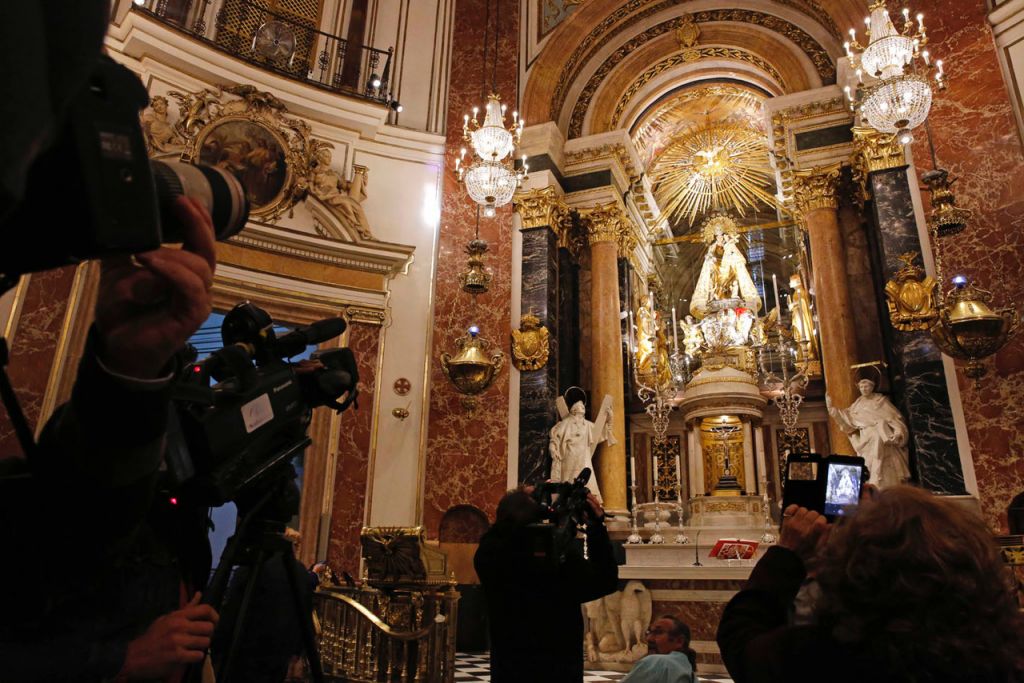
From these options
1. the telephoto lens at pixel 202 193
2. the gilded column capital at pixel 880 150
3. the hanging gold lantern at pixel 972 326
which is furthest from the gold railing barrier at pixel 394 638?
the gilded column capital at pixel 880 150

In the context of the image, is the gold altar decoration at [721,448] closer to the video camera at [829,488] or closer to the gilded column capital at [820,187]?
the gilded column capital at [820,187]

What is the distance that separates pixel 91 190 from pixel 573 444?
347 inches

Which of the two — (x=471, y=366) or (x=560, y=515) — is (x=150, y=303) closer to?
(x=560, y=515)

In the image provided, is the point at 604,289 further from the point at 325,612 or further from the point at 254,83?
the point at 325,612

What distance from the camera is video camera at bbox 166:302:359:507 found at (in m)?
1.12

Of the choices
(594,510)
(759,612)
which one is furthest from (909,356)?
(759,612)

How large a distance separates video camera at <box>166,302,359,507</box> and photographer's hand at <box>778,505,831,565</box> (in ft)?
3.39

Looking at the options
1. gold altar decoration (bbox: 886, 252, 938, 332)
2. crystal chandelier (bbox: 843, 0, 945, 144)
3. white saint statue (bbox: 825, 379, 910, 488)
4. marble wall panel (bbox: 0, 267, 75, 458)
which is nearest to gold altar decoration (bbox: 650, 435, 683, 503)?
white saint statue (bbox: 825, 379, 910, 488)

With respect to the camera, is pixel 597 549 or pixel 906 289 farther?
pixel 906 289

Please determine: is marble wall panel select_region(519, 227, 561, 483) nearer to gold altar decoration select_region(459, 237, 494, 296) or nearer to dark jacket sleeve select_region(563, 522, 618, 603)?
gold altar decoration select_region(459, 237, 494, 296)

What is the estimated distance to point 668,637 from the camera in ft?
12.2

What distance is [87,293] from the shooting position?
7.93 meters

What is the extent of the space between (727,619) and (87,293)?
8371 millimetres

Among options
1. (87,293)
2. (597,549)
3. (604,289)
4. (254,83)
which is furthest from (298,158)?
(597,549)
